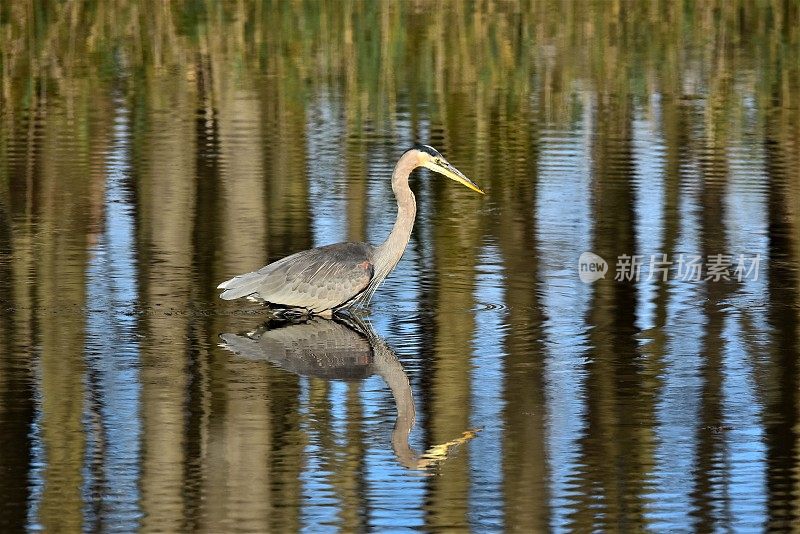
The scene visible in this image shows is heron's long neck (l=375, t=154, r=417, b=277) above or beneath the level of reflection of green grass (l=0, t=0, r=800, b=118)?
beneath

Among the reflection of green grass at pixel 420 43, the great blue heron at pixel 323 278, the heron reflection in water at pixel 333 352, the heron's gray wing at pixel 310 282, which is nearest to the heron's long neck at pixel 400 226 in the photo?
the great blue heron at pixel 323 278

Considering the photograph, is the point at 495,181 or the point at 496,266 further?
the point at 495,181

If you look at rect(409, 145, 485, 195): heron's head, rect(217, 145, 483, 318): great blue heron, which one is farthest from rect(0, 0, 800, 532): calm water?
rect(409, 145, 485, 195): heron's head

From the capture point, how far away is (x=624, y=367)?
8.67m

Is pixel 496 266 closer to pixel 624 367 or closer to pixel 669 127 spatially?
pixel 624 367

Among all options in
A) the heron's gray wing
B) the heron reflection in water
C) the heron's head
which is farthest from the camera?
the heron's head

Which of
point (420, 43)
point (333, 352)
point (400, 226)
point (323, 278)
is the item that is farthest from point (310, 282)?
point (420, 43)

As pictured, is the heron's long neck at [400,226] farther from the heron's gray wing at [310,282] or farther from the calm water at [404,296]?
the calm water at [404,296]

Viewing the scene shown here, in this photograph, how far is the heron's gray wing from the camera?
9922 mm

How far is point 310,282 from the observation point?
32.7 ft

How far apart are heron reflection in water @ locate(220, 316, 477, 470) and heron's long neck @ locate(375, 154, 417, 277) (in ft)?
1.31

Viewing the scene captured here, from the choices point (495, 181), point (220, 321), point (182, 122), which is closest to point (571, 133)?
point (495, 181)

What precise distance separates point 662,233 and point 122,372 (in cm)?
489

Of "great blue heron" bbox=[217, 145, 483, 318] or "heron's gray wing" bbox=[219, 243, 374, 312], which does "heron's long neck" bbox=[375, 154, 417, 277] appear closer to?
"great blue heron" bbox=[217, 145, 483, 318]
